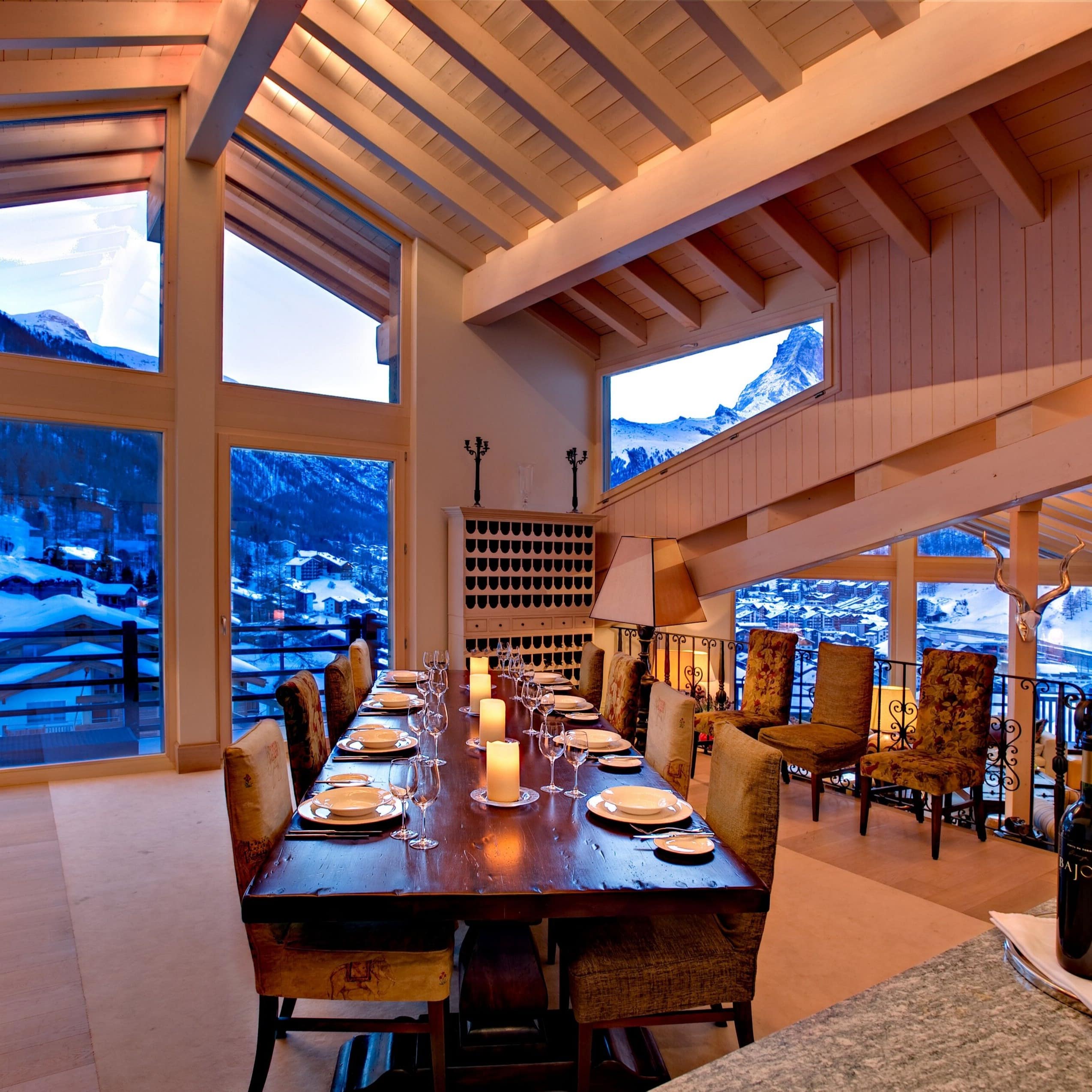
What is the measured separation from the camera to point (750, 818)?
1925mm

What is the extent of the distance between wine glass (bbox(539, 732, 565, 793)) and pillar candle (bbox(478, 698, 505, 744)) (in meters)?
0.20

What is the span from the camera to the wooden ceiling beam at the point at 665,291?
5.39 metres

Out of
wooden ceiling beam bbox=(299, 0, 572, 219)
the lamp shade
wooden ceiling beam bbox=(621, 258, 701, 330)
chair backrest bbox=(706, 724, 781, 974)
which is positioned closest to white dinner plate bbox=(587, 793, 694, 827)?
chair backrest bbox=(706, 724, 781, 974)

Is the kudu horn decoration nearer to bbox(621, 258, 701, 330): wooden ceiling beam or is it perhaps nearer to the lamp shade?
the lamp shade

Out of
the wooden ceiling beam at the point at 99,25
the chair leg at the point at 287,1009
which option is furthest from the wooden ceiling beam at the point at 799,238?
the chair leg at the point at 287,1009

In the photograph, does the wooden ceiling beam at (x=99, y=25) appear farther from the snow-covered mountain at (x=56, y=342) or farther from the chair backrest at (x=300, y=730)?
the chair backrest at (x=300, y=730)

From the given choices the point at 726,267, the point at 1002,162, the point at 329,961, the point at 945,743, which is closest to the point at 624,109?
the point at 726,267

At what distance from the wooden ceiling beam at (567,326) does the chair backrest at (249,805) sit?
4868mm

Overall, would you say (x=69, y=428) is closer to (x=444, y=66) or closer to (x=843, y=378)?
(x=444, y=66)

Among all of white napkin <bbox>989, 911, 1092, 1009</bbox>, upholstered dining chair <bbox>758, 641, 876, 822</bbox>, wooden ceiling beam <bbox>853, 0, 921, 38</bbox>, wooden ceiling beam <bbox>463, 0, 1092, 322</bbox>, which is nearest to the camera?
white napkin <bbox>989, 911, 1092, 1009</bbox>

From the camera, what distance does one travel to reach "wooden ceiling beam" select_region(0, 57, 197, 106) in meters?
4.29

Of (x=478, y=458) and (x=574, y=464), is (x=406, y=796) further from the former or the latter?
(x=574, y=464)

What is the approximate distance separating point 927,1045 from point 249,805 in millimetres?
1563

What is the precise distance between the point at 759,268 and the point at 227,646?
428 centimetres
